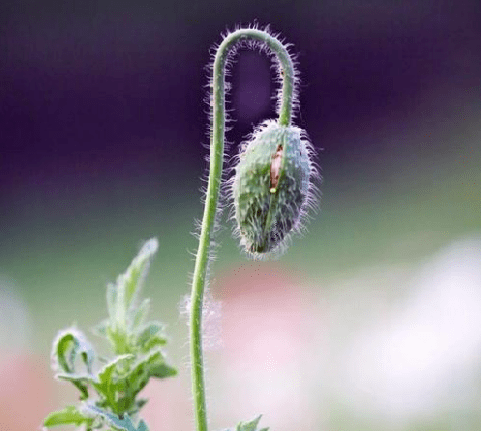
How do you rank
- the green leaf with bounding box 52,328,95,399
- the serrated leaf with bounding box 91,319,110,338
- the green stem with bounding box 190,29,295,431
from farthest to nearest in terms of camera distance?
Result: 1. the serrated leaf with bounding box 91,319,110,338
2. the green leaf with bounding box 52,328,95,399
3. the green stem with bounding box 190,29,295,431

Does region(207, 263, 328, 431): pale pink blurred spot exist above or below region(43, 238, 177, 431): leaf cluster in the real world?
above

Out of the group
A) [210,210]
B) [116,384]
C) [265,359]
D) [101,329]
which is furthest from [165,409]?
[210,210]

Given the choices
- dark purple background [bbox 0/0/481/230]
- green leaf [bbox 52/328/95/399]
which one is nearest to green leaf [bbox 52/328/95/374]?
green leaf [bbox 52/328/95/399]

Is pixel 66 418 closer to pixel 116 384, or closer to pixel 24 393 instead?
pixel 116 384

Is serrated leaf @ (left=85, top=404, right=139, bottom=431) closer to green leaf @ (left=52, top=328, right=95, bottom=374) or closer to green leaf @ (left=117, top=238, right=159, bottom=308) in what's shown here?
green leaf @ (left=52, top=328, right=95, bottom=374)

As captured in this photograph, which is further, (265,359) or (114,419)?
(265,359)

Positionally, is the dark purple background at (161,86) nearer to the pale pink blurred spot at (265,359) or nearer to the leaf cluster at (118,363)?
the pale pink blurred spot at (265,359)

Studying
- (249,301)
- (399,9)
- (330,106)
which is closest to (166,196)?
(330,106)

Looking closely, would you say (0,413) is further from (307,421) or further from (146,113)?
(146,113)
